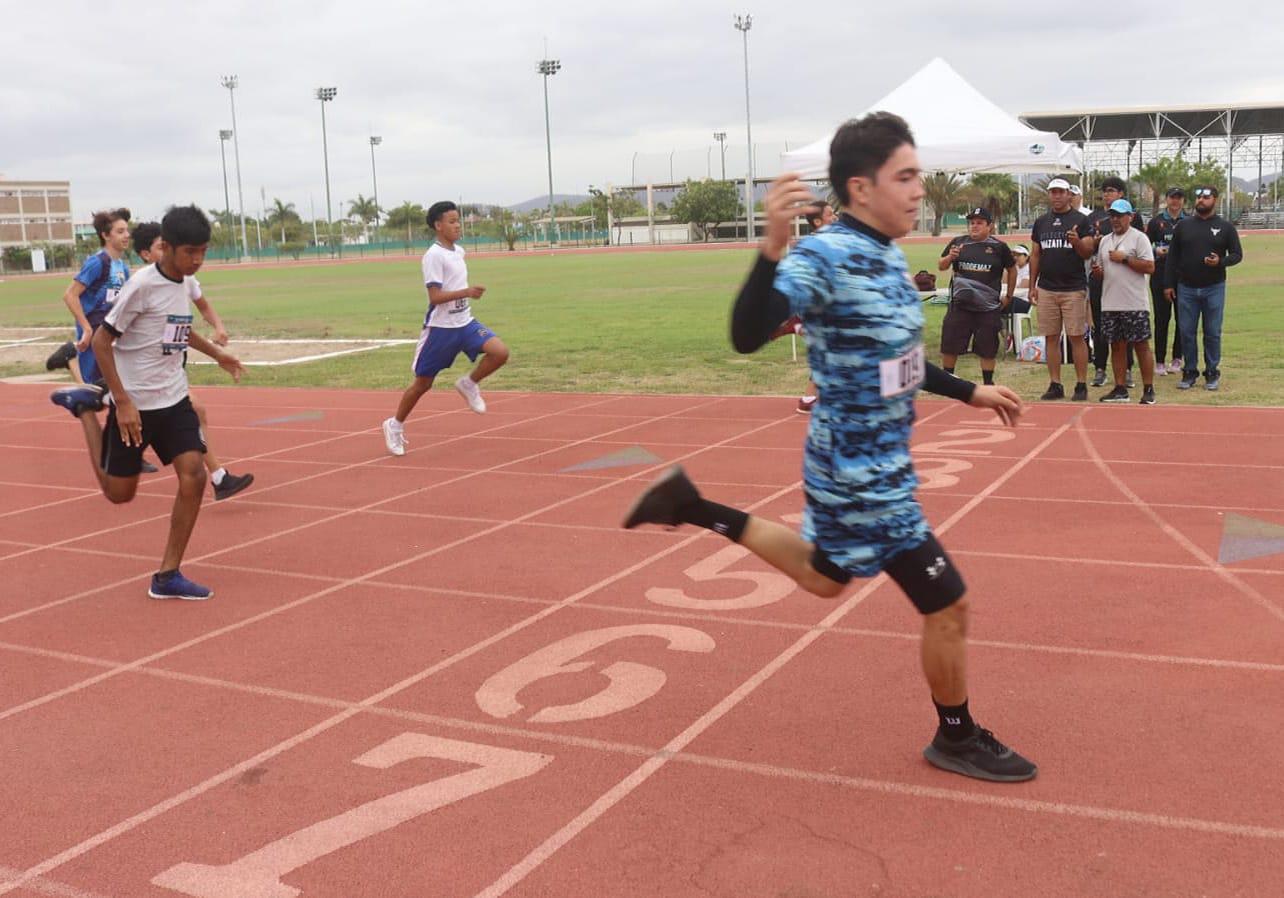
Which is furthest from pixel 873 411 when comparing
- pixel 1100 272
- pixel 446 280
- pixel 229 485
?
pixel 1100 272

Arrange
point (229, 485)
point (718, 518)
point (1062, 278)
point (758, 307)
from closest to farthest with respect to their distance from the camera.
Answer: point (758, 307)
point (718, 518)
point (229, 485)
point (1062, 278)

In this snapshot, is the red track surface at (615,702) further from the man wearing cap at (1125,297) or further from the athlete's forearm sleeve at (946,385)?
the man wearing cap at (1125,297)

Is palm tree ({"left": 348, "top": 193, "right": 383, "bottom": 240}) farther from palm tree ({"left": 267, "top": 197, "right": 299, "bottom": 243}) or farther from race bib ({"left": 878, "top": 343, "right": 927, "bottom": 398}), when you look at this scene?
race bib ({"left": 878, "top": 343, "right": 927, "bottom": 398})

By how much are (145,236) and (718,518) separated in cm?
444

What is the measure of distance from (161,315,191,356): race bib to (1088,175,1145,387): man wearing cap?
8552 millimetres

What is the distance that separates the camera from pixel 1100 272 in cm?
1227

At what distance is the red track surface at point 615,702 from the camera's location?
334 centimetres

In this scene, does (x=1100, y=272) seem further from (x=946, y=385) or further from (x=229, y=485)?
(x=946, y=385)

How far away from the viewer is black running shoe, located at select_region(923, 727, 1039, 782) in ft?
12.2

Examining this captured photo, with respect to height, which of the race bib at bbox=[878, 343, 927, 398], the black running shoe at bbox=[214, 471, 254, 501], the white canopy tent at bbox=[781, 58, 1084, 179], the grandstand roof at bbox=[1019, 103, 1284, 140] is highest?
the grandstand roof at bbox=[1019, 103, 1284, 140]

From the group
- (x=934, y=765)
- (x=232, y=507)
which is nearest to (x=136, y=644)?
(x=232, y=507)

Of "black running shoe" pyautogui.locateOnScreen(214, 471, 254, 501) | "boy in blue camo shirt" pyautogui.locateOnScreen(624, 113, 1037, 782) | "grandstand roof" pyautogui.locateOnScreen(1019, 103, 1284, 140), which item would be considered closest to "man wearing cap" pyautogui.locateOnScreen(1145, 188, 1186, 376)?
"black running shoe" pyautogui.locateOnScreen(214, 471, 254, 501)

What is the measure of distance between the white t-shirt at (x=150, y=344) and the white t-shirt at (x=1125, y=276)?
28.6 ft

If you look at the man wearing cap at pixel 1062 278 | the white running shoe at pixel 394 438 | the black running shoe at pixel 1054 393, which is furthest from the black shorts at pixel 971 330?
the white running shoe at pixel 394 438
